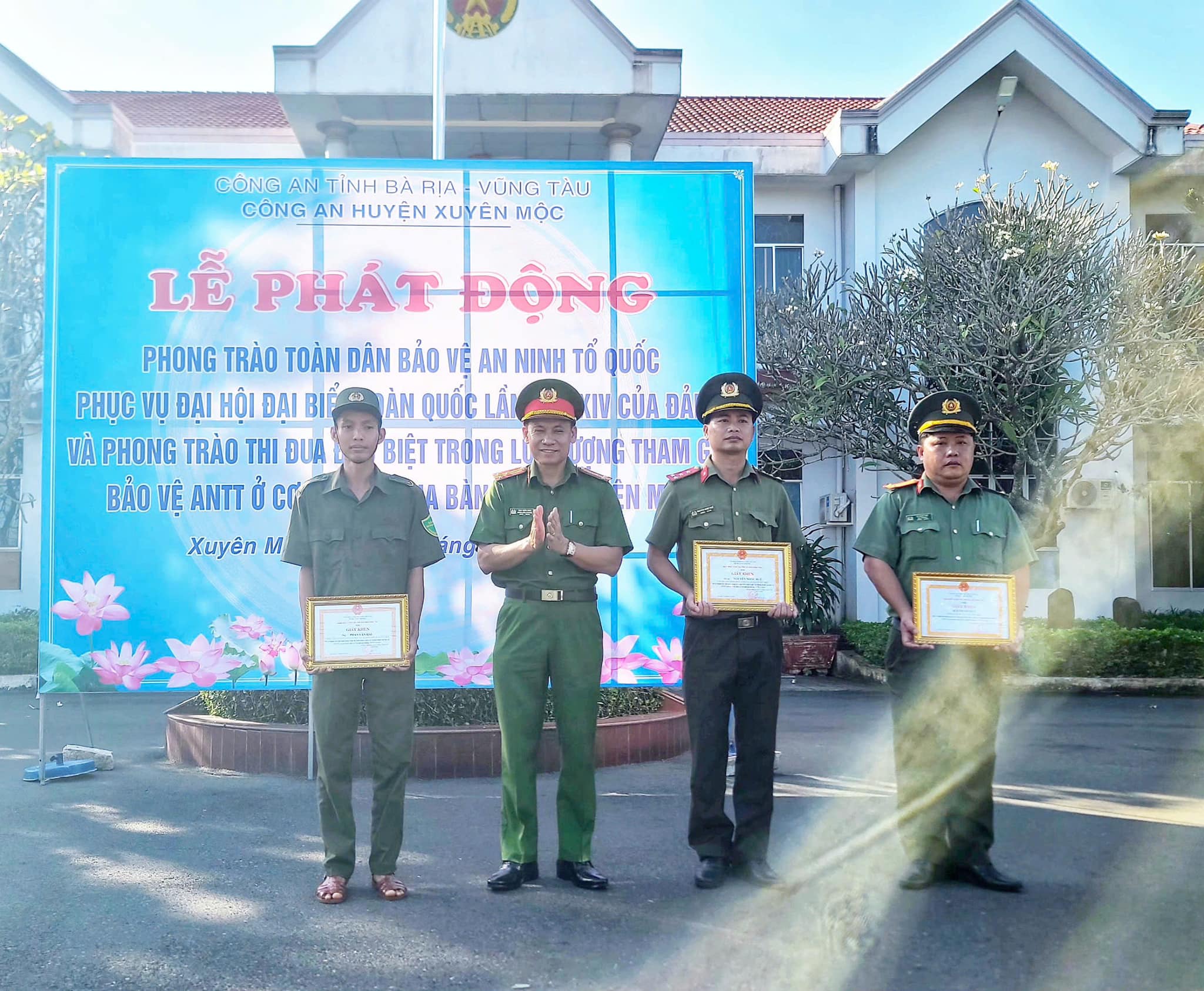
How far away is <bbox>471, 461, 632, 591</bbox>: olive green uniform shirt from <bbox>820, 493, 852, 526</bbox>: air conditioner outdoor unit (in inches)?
426

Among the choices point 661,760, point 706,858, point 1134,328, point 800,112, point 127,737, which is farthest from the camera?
point 800,112

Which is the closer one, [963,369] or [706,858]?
[706,858]

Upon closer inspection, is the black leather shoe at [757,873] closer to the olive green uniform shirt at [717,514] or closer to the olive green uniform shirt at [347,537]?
the olive green uniform shirt at [717,514]

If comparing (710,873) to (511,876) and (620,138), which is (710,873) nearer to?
(511,876)

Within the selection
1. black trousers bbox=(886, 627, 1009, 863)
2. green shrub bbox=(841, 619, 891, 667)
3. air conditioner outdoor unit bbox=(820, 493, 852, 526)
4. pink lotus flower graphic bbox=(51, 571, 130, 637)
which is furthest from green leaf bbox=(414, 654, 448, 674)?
air conditioner outdoor unit bbox=(820, 493, 852, 526)

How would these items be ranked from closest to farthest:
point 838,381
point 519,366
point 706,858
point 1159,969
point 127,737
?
point 1159,969 < point 706,858 < point 519,366 < point 127,737 < point 838,381

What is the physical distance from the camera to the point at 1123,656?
41.3 ft

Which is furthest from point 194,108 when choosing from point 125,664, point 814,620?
point 125,664

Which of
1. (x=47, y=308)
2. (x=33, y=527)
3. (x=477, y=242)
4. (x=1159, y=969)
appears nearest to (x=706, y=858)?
(x=1159, y=969)

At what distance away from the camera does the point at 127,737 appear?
8.97 metres

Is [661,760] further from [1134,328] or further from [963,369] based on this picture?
[1134,328]

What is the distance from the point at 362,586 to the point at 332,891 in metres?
1.19

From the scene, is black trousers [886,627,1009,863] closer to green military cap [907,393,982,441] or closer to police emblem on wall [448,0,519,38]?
green military cap [907,393,982,441]

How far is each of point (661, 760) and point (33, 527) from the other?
455 inches
